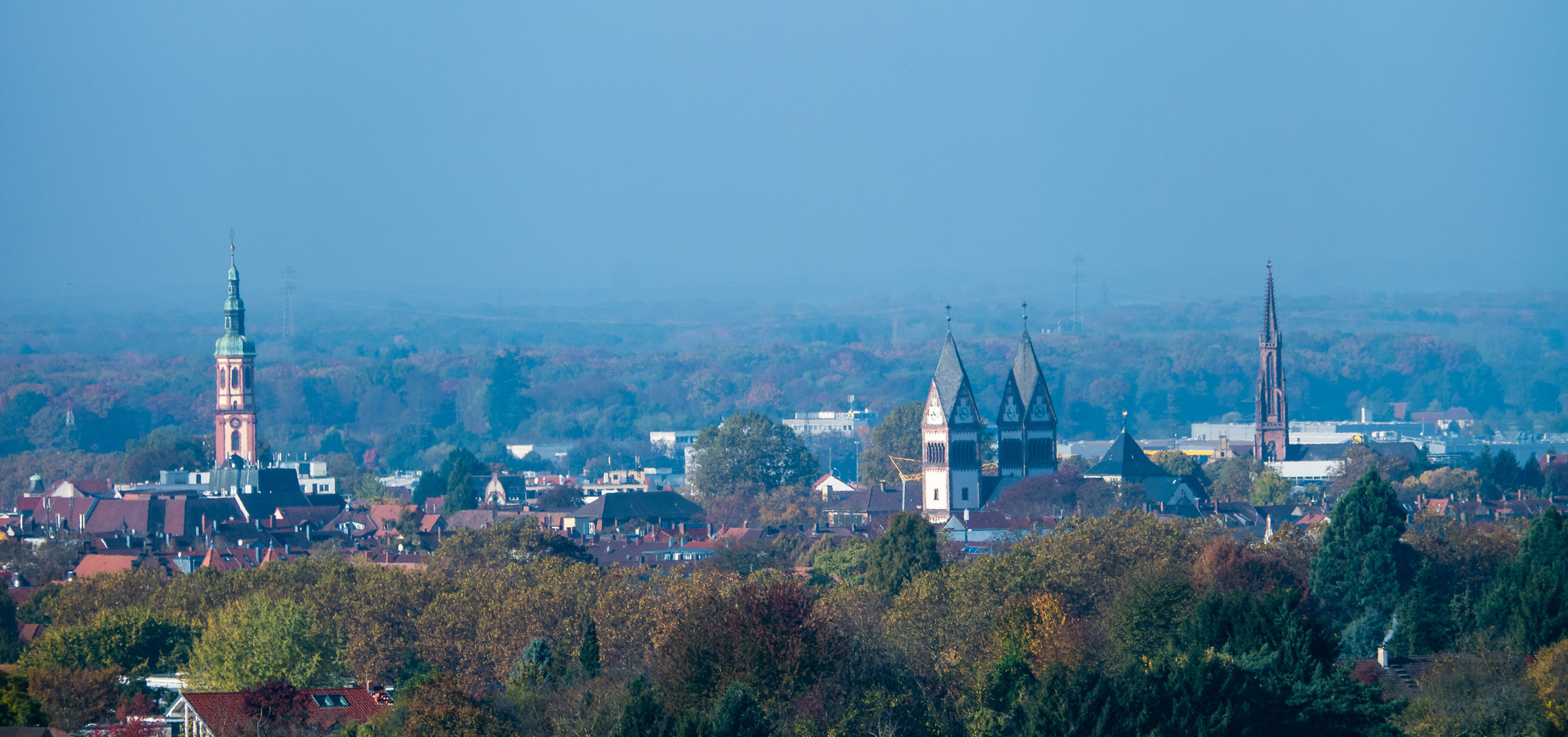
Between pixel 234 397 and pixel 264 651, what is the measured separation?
87704 mm

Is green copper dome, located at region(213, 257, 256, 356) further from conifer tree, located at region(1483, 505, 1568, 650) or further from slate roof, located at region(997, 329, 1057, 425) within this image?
conifer tree, located at region(1483, 505, 1568, 650)

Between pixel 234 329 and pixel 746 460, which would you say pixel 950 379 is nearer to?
pixel 746 460

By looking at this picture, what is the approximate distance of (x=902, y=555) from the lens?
5947 cm

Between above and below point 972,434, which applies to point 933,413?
above

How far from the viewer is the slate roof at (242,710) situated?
3684 cm

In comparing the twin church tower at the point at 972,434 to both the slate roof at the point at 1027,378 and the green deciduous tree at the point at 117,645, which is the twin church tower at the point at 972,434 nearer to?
the slate roof at the point at 1027,378

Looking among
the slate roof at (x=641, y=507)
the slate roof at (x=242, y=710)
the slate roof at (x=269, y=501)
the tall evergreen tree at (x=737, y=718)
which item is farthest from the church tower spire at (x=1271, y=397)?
the tall evergreen tree at (x=737, y=718)

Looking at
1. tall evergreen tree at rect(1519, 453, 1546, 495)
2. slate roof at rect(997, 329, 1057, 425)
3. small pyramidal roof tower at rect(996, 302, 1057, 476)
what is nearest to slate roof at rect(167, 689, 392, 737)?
small pyramidal roof tower at rect(996, 302, 1057, 476)

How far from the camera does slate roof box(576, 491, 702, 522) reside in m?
96.4

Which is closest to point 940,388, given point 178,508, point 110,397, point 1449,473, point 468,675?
point 1449,473

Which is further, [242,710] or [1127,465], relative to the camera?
[1127,465]

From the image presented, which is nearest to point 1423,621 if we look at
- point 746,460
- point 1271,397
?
point 746,460

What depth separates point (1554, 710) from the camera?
36969mm

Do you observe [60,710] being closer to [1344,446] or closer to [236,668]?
[236,668]
